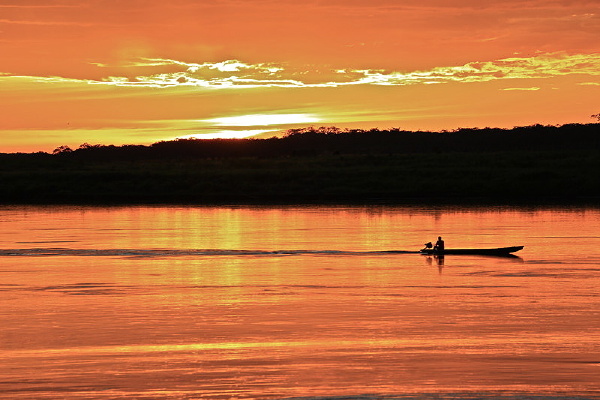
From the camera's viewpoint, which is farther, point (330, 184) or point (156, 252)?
point (330, 184)

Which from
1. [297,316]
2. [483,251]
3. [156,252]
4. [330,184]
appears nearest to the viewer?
[297,316]

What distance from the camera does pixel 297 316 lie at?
1310 inches

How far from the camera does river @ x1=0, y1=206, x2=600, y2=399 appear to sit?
24.0 m

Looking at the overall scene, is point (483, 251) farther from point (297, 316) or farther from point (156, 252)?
point (297, 316)

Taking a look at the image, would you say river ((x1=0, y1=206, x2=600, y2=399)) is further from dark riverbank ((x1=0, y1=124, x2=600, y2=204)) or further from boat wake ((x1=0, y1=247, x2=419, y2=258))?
dark riverbank ((x1=0, y1=124, x2=600, y2=204))

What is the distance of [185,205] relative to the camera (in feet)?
351

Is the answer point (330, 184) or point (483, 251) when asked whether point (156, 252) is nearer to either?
point (483, 251)

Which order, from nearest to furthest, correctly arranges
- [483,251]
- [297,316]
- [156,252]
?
[297,316], [483,251], [156,252]

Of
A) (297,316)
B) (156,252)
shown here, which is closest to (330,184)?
(156,252)

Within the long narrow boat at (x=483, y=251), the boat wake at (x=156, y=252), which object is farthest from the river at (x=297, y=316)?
the long narrow boat at (x=483, y=251)

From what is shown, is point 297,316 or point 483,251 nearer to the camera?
point 297,316

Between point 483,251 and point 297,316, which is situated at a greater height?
point 483,251

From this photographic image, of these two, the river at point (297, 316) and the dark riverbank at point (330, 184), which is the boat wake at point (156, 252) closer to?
the river at point (297, 316)

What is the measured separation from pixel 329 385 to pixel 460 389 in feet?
9.67
